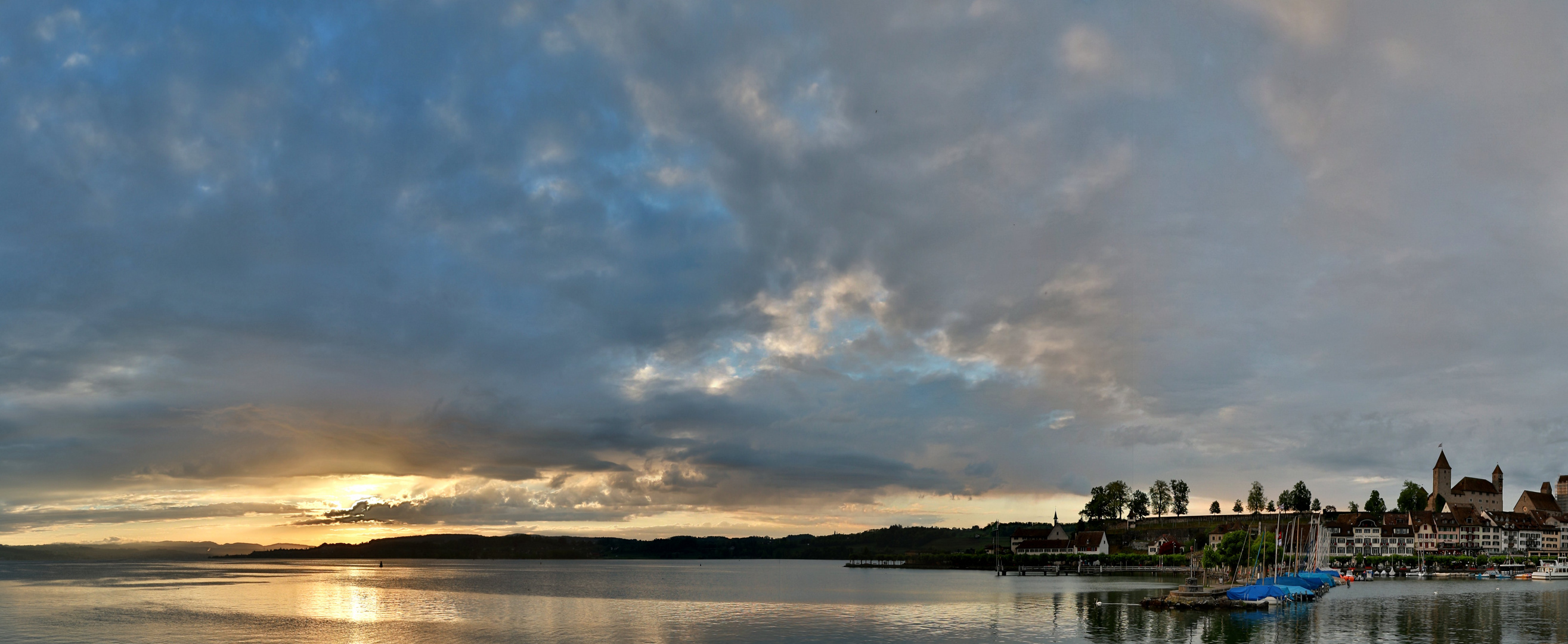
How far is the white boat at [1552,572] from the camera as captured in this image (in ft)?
520

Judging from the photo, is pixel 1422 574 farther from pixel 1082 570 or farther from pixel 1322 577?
pixel 1322 577

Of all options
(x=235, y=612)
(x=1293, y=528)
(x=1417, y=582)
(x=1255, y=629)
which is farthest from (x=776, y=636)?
(x=1417, y=582)

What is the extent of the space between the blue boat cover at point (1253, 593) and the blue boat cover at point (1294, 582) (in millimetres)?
3430

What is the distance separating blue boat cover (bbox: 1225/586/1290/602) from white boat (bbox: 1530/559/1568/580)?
9593 cm

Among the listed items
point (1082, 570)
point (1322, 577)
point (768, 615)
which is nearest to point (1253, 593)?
point (1322, 577)

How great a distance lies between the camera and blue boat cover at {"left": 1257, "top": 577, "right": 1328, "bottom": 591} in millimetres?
102650

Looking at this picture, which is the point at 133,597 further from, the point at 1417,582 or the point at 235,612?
the point at 1417,582

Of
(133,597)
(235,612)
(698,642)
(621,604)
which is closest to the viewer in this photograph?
(698,642)

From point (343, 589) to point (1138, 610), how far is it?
11050 cm

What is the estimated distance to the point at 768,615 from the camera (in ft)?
293

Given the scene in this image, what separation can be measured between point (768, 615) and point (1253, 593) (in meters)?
46.8

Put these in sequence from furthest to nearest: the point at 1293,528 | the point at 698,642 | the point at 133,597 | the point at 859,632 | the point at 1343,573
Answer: the point at 1343,573 < the point at 1293,528 < the point at 133,597 < the point at 859,632 < the point at 698,642

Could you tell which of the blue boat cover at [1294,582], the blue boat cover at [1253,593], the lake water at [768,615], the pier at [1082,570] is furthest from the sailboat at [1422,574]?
the blue boat cover at [1253,593]

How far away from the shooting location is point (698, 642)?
6612cm
